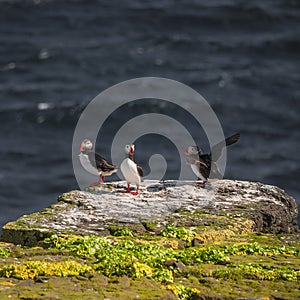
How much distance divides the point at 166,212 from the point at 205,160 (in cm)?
302

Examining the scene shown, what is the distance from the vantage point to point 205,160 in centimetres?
1722

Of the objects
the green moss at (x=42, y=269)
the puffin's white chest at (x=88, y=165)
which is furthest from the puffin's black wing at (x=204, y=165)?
the green moss at (x=42, y=269)

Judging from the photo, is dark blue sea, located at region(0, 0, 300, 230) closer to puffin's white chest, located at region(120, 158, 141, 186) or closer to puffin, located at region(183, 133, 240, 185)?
puffin, located at region(183, 133, 240, 185)

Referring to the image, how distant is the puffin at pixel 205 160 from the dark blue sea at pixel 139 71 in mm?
16861

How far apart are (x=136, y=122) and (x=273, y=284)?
106ft

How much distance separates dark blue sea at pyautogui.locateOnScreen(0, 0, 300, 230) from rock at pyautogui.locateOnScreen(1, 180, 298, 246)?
1816cm

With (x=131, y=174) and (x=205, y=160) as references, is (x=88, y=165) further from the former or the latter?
(x=205, y=160)

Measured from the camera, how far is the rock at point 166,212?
13.4 metres

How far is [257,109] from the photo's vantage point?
→ 4572 cm

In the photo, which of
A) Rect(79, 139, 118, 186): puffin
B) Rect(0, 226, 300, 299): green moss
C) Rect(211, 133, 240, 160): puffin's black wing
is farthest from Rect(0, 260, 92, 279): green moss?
Rect(211, 133, 240, 160): puffin's black wing

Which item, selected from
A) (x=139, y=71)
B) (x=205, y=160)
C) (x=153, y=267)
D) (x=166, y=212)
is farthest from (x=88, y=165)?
(x=139, y=71)

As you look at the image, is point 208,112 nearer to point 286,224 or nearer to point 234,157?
point 234,157

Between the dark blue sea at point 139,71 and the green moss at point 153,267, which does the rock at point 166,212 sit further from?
the dark blue sea at point 139,71

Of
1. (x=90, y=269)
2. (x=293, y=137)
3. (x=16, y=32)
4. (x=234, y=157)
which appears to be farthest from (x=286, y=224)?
(x=16, y=32)
